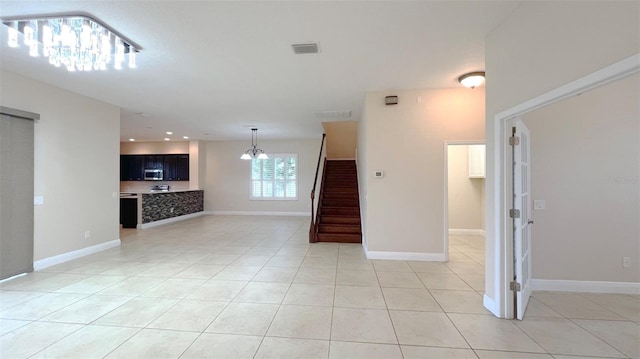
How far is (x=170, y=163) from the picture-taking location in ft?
33.0

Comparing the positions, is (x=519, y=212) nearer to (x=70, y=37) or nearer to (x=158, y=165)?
(x=70, y=37)

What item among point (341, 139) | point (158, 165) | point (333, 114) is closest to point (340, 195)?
point (333, 114)

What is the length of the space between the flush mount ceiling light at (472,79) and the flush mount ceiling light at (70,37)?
4119 millimetres

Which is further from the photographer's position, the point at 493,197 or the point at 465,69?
the point at 465,69

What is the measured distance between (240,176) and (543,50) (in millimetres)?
9439

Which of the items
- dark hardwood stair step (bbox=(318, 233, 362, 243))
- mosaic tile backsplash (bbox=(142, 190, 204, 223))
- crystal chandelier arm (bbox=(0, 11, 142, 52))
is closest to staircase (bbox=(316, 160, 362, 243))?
dark hardwood stair step (bbox=(318, 233, 362, 243))

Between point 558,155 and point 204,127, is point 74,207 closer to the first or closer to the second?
point 204,127

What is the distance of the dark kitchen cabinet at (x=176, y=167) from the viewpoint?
1004 centimetres

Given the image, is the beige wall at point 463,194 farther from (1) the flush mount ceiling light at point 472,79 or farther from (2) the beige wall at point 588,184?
(2) the beige wall at point 588,184

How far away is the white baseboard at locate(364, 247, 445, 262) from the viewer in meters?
4.41

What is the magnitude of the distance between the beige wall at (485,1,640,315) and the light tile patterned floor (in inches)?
23.7

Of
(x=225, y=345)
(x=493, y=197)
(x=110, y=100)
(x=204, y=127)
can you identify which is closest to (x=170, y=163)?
(x=204, y=127)

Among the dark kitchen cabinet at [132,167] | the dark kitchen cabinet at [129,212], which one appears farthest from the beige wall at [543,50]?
the dark kitchen cabinet at [132,167]

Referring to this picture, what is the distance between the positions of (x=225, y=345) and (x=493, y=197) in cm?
281
